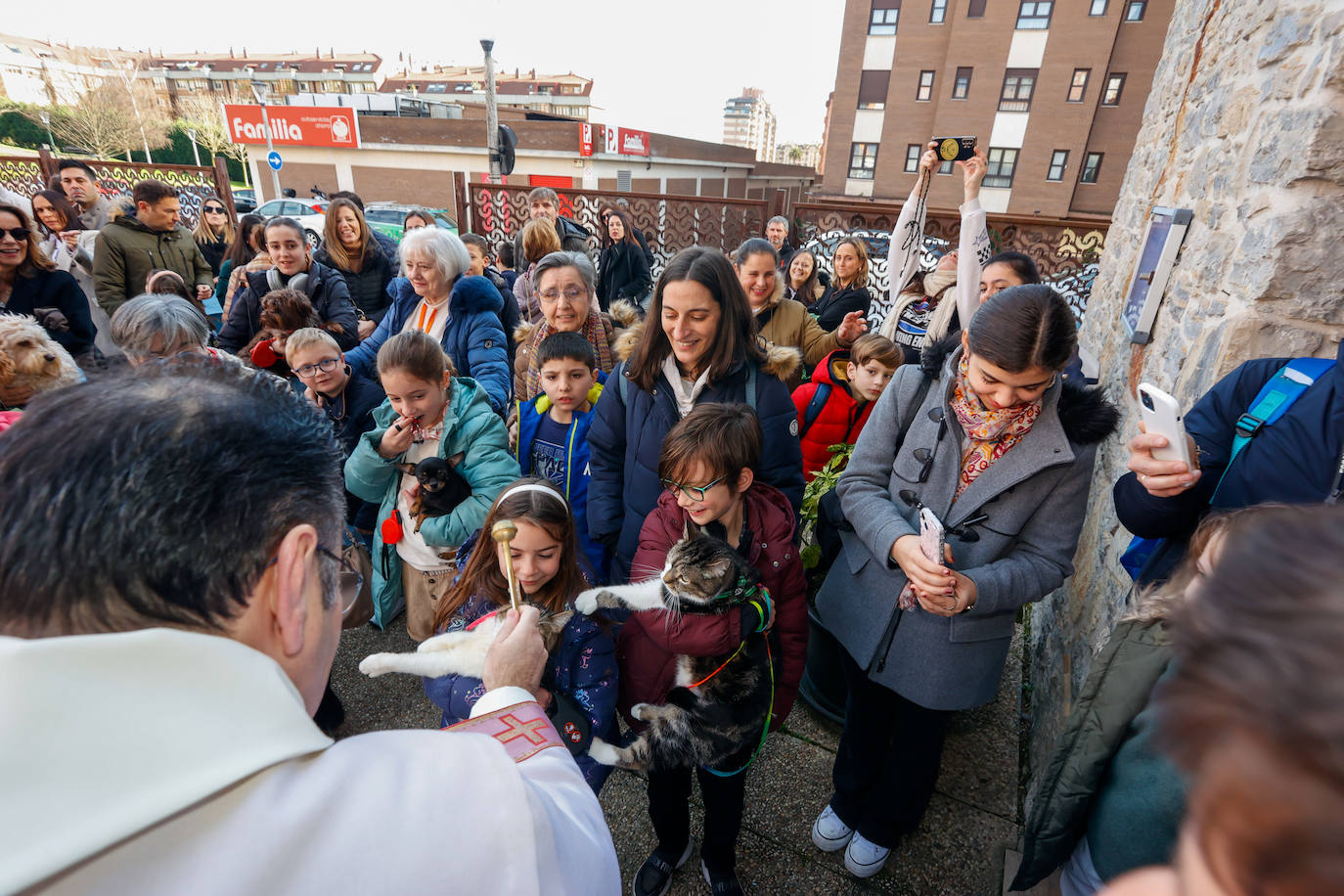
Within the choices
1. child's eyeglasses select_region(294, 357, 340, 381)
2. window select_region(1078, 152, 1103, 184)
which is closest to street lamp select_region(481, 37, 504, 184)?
child's eyeglasses select_region(294, 357, 340, 381)

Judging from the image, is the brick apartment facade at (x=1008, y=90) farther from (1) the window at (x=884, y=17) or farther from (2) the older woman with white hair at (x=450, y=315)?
(2) the older woman with white hair at (x=450, y=315)

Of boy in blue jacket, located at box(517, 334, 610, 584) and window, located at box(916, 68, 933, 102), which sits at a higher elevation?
window, located at box(916, 68, 933, 102)

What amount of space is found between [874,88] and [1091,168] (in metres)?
9.50

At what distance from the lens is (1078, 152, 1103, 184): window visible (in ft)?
80.2

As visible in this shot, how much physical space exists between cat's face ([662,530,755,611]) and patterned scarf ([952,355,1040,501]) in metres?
0.79

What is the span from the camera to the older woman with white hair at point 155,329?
2.89m

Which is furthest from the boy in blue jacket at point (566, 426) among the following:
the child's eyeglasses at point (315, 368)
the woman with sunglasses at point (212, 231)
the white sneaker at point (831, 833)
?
the woman with sunglasses at point (212, 231)

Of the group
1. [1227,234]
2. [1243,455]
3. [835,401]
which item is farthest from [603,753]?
[1227,234]

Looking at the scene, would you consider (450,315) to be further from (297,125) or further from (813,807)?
(297,125)

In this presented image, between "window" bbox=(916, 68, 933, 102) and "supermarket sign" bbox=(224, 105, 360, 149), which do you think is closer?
"window" bbox=(916, 68, 933, 102)

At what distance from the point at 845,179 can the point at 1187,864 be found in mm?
31156

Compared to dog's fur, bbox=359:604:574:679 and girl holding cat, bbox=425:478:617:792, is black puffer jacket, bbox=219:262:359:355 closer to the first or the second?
girl holding cat, bbox=425:478:617:792

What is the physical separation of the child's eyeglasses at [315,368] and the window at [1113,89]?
30854mm

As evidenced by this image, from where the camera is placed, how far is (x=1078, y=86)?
23766mm
